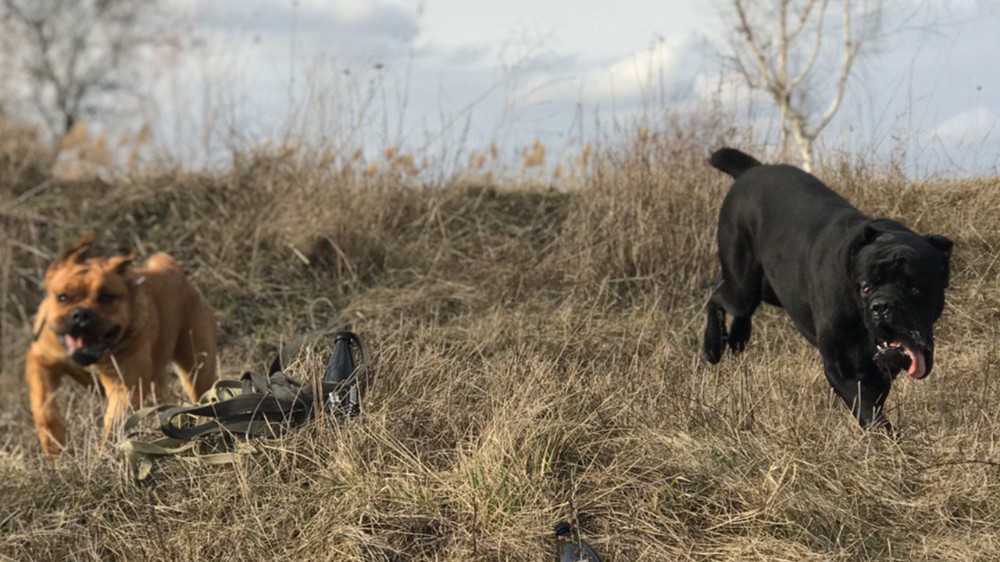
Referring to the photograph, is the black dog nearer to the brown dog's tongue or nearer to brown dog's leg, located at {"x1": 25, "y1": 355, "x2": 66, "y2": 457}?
the brown dog's tongue

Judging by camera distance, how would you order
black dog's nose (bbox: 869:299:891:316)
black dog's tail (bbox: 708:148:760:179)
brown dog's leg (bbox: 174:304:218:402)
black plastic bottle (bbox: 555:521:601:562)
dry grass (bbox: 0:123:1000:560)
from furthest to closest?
brown dog's leg (bbox: 174:304:218:402) → black dog's tail (bbox: 708:148:760:179) → black dog's nose (bbox: 869:299:891:316) → dry grass (bbox: 0:123:1000:560) → black plastic bottle (bbox: 555:521:601:562)

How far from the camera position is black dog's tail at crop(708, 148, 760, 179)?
5141 millimetres

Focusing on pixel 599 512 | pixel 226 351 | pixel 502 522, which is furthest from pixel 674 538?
pixel 226 351

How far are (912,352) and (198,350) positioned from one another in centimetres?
386

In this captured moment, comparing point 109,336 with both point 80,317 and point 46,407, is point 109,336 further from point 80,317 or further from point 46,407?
point 46,407

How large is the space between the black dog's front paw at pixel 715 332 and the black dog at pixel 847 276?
0.27 m

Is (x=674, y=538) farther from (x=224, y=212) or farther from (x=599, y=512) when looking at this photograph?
(x=224, y=212)

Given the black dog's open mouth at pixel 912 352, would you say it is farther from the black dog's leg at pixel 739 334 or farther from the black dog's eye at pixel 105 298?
the black dog's eye at pixel 105 298

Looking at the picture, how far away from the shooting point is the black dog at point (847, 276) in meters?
3.41

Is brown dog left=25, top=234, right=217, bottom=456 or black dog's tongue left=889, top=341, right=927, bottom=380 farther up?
black dog's tongue left=889, top=341, right=927, bottom=380

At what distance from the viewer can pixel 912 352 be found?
3430 mm

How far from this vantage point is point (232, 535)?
3.10 m

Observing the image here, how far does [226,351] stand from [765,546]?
4537 mm

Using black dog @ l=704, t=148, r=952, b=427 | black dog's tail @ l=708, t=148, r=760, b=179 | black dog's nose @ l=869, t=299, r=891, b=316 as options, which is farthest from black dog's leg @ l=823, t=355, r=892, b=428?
black dog's tail @ l=708, t=148, r=760, b=179
